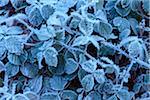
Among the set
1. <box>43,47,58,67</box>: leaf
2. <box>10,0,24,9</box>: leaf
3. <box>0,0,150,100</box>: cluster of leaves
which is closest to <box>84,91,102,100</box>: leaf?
<box>0,0,150,100</box>: cluster of leaves

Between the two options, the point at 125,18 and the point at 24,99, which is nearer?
the point at 24,99

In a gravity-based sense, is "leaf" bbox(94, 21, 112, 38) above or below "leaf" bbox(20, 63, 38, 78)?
above

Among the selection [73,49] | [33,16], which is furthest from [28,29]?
[73,49]

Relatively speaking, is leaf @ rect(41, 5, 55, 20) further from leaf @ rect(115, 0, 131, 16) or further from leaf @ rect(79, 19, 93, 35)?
leaf @ rect(115, 0, 131, 16)

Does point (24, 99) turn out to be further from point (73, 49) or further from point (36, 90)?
point (73, 49)

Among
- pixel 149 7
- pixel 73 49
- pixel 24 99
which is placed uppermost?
pixel 149 7

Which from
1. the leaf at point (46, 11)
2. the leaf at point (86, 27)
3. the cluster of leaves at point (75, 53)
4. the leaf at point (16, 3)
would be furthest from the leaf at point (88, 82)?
the leaf at point (16, 3)
